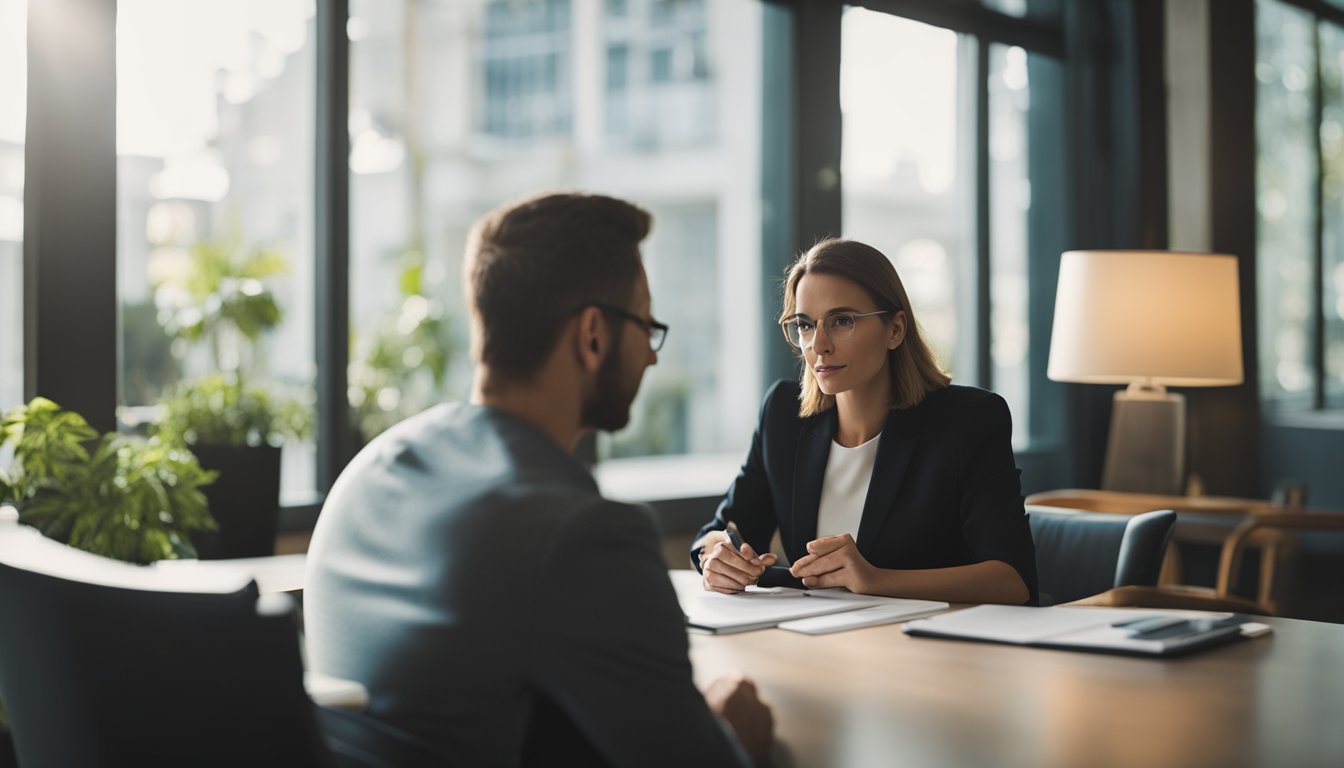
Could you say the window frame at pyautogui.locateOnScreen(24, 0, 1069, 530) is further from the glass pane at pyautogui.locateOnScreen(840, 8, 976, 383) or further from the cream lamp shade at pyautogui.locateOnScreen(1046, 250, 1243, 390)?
the cream lamp shade at pyautogui.locateOnScreen(1046, 250, 1243, 390)

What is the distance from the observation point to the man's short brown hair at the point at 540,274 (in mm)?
1341

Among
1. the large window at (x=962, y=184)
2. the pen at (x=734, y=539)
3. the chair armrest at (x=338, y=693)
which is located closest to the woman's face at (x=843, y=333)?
the pen at (x=734, y=539)

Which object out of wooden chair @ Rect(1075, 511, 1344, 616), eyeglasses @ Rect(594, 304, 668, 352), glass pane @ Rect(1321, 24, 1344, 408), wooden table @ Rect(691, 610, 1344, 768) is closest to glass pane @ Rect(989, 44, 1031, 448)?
wooden chair @ Rect(1075, 511, 1344, 616)

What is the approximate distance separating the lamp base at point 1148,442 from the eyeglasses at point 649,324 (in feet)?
9.34

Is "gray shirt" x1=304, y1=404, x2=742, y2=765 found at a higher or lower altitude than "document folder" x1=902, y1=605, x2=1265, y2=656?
higher

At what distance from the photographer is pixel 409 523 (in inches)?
48.8

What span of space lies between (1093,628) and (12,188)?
8.57 feet

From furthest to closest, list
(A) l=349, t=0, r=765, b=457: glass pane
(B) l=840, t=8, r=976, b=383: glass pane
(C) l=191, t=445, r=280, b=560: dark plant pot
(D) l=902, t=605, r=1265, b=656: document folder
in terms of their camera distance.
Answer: (B) l=840, t=8, r=976, b=383: glass pane < (A) l=349, t=0, r=765, b=457: glass pane < (C) l=191, t=445, r=280, b=560: dark plant pot < (D) l=902, t=605, r=1265, b=656: document folder

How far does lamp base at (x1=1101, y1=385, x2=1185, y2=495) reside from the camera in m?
3.98

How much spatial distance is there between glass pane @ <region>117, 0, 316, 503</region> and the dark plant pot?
261mm

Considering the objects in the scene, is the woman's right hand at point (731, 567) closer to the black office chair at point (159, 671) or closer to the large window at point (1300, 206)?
the black office chair at point (159, 671)

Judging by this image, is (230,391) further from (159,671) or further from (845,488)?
(159,671)

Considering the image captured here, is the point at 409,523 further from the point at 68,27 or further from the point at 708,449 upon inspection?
the point at 708,449

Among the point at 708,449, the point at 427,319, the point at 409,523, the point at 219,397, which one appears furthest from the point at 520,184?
the point at 409,523
